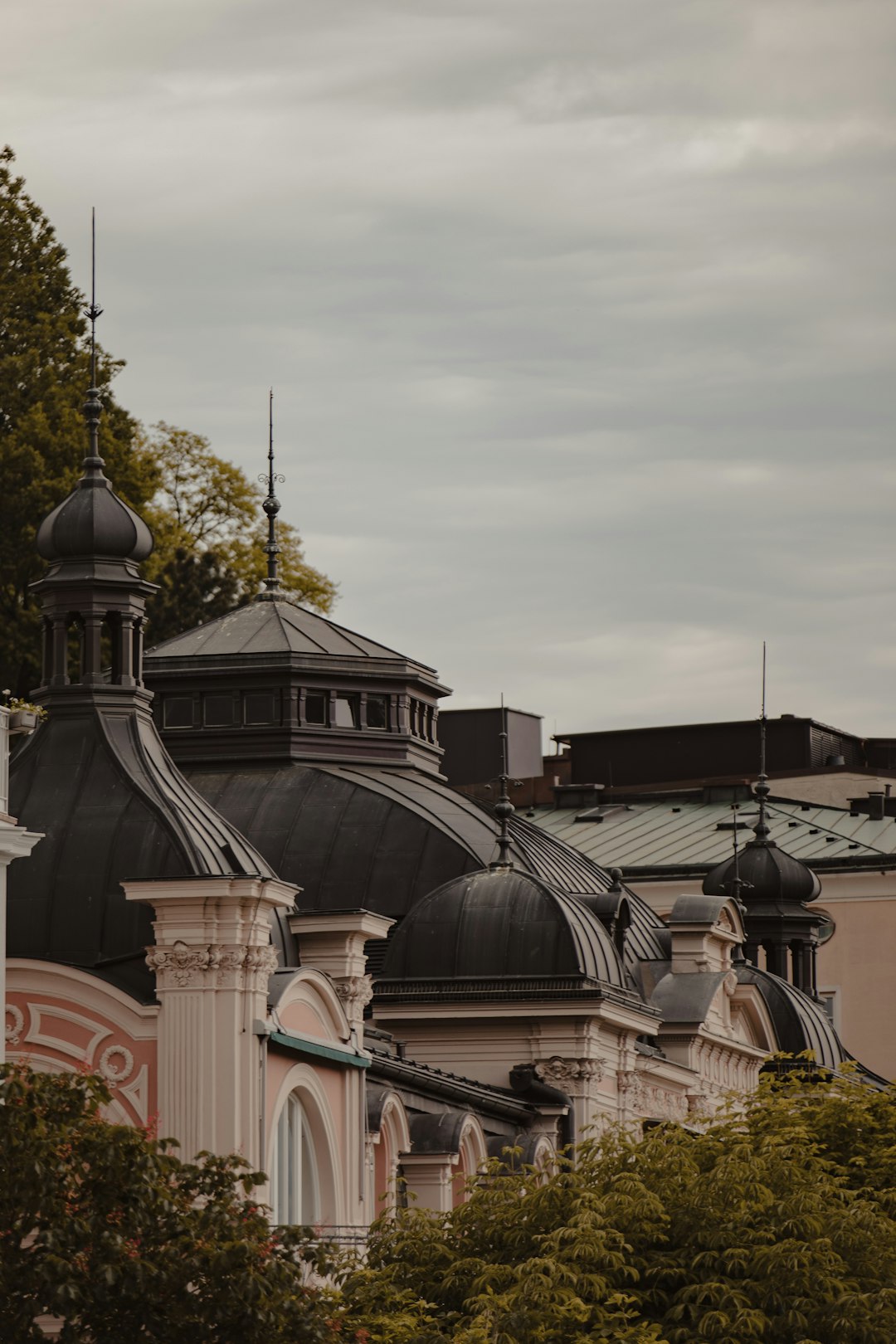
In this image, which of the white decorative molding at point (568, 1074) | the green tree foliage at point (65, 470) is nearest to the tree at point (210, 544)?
the green tree foliage at point (65, 470)

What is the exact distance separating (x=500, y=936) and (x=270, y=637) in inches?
506

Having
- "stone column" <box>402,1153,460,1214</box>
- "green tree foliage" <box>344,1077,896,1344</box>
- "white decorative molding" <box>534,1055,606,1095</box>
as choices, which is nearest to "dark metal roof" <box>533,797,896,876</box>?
"white decorative molding" <box>534,1055,606,1095</box>

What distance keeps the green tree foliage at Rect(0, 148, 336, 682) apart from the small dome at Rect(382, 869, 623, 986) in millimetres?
15328

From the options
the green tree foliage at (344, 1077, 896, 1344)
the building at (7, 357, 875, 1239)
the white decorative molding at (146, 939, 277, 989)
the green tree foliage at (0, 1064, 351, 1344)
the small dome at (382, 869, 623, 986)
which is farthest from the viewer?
the small dome at (382, 869, 623, 986)

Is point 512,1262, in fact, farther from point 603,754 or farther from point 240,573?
point 603,754

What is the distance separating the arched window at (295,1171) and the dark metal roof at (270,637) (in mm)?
23688

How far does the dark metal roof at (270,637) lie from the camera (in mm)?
74125

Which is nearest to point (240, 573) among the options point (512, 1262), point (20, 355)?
point (20, 355)

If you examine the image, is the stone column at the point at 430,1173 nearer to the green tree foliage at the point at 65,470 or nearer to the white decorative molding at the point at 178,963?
the white decorative molding at the point at 178,963

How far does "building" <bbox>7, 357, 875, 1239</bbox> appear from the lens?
1896 inches

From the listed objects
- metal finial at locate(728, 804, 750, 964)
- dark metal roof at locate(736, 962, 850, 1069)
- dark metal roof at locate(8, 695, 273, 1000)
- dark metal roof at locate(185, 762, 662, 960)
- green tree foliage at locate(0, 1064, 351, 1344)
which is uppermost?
metal finial at locate(728, 804, 750, 964)

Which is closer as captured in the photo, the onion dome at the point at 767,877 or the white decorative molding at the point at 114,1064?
the white decorative molding at the point at 114,1064

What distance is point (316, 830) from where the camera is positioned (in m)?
70.9

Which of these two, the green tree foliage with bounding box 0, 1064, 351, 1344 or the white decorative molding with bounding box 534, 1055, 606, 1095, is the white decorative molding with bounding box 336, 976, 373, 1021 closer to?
the white decorative molding with bounding box 534, 1055, 606, 1095
